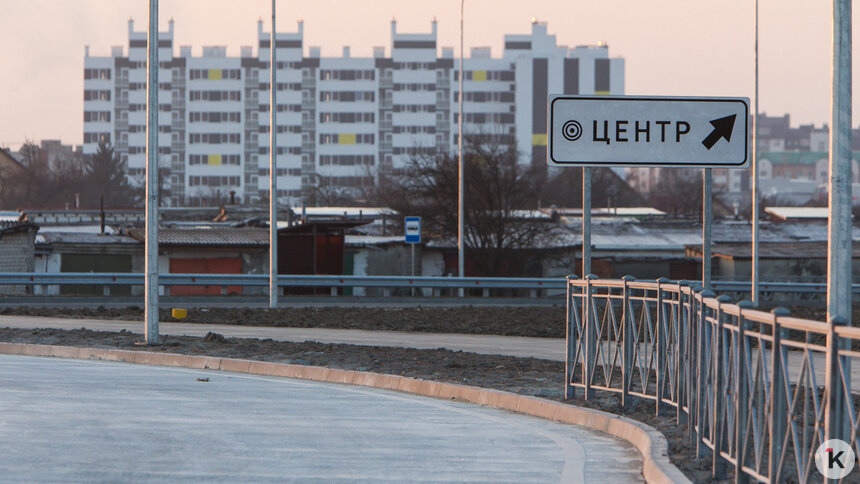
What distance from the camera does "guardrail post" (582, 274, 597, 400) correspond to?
473 inches

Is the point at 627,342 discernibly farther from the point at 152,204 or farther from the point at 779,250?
the point at 779,250

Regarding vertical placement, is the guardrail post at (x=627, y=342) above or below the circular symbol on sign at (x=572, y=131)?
below

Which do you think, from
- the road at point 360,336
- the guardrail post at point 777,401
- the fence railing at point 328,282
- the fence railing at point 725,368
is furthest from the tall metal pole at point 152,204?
the fence railing at point 328,282

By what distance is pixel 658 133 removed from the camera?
1189 centimetres

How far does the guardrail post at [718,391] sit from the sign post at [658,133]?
4.18m

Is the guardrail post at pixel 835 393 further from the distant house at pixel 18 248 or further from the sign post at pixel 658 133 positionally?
the distant house at pixel 18 248

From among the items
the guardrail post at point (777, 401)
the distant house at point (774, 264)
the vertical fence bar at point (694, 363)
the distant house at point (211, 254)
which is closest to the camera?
the guardrail post at point (777, 401)

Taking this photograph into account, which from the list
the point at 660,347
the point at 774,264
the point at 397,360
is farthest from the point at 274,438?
the point at 774,264

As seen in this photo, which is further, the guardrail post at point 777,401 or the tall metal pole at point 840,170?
the tall metal pole at point 840,170

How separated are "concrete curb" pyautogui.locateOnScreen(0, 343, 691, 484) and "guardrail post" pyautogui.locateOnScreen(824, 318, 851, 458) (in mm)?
1958

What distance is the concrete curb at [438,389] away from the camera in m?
8.91

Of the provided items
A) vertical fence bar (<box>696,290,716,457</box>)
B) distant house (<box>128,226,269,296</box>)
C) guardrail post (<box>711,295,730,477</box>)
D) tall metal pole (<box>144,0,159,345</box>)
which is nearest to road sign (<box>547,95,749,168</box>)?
vertical fence bar (<box>696,290,716,457</box>)

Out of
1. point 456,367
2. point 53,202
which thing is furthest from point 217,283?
point 53,202

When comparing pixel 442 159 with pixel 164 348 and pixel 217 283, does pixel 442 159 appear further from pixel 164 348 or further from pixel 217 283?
pixel 164 348
